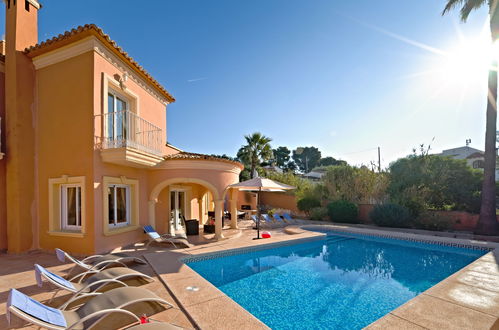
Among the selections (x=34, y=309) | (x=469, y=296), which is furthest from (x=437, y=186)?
(x=34, y=309)

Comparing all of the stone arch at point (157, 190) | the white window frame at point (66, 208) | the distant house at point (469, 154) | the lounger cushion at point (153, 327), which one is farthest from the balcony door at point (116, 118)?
the distant house at point (469, 154)

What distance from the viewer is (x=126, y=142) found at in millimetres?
9836

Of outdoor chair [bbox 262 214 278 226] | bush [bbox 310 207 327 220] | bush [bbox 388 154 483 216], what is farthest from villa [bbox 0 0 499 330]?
bush [bbox 310 207 327 220]

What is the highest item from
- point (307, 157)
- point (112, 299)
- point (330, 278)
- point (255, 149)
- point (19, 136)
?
point (307, 157)

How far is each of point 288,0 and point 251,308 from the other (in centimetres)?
1207

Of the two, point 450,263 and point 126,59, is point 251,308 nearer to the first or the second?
point 450,263

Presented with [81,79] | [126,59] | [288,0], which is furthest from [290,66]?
[81,79]

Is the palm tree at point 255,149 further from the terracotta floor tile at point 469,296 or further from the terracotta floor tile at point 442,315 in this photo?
the terracotta floor tile at point 442,315

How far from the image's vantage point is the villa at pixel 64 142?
9.74 meters

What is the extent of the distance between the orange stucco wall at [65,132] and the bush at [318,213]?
17.1 m

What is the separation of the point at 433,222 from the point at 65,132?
21413 millimetres

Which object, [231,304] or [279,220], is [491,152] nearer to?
[279,220]

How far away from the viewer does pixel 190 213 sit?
663 inches

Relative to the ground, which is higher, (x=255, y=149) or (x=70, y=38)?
(x=70, y=38)
